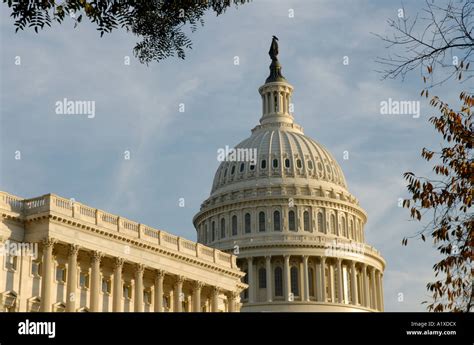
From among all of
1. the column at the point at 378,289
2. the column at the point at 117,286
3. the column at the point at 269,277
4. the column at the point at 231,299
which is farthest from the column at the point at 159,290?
the column at the point at 378,289

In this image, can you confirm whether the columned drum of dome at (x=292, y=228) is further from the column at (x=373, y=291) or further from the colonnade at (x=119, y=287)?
the colonnade at (x=119, y=287)

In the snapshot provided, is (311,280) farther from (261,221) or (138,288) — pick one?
(138,288)

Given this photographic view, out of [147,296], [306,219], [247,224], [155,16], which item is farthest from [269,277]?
[155,16]

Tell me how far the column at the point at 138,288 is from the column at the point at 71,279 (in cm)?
713

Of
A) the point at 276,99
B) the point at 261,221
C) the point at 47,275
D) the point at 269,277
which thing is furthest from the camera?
the point at 276,99

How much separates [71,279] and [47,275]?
2.42 metres

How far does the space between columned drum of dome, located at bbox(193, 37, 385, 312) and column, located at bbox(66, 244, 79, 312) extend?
67.1 meters

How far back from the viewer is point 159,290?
77.6m

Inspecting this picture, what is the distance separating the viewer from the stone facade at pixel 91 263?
66188mm

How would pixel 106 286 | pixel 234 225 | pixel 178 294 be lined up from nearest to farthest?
pixel 106 286 → pixel 178 294 → pixel 234 225

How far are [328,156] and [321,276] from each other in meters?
25.6
